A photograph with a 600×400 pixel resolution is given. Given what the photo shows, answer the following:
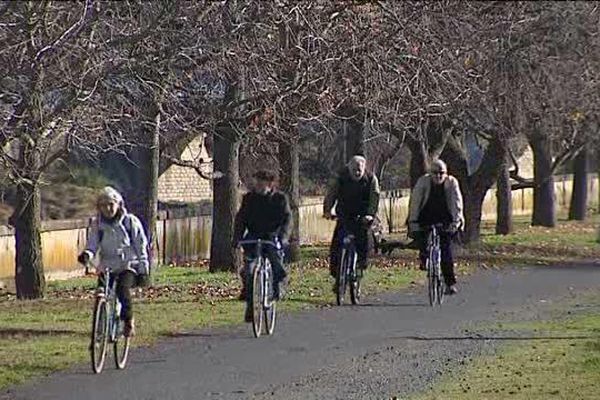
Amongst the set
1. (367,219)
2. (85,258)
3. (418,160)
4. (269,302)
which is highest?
(418,160)

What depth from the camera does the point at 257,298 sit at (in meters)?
15.5

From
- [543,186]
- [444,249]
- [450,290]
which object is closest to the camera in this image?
[444,249]

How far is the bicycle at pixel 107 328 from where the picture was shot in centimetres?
1295

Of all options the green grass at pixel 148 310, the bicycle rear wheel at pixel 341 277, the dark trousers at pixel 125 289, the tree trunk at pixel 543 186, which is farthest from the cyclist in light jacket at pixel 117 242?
the tree trunk at pixel 543 186

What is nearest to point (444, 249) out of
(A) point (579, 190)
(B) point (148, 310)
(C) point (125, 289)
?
(B) point (148, 310)

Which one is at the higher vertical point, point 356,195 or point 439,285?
point 356,195

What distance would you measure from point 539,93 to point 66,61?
1700cm

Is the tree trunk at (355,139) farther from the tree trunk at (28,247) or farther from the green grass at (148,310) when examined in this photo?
the tree trunk at (28,247)

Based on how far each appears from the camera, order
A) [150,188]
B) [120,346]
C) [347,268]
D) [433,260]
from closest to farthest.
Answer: [120,346], [347,268], [433,260], [150,188]

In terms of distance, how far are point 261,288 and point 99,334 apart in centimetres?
297

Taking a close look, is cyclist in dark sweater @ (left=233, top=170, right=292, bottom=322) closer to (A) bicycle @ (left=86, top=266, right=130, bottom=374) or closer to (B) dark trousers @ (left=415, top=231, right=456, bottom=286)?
(A) bicycle @ (left=86, top=266, right=130, bottom=374)

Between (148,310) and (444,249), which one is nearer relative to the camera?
(148,310)

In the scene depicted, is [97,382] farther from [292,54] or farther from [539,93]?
[539,93]

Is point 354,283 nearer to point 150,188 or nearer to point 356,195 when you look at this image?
point 356,195
